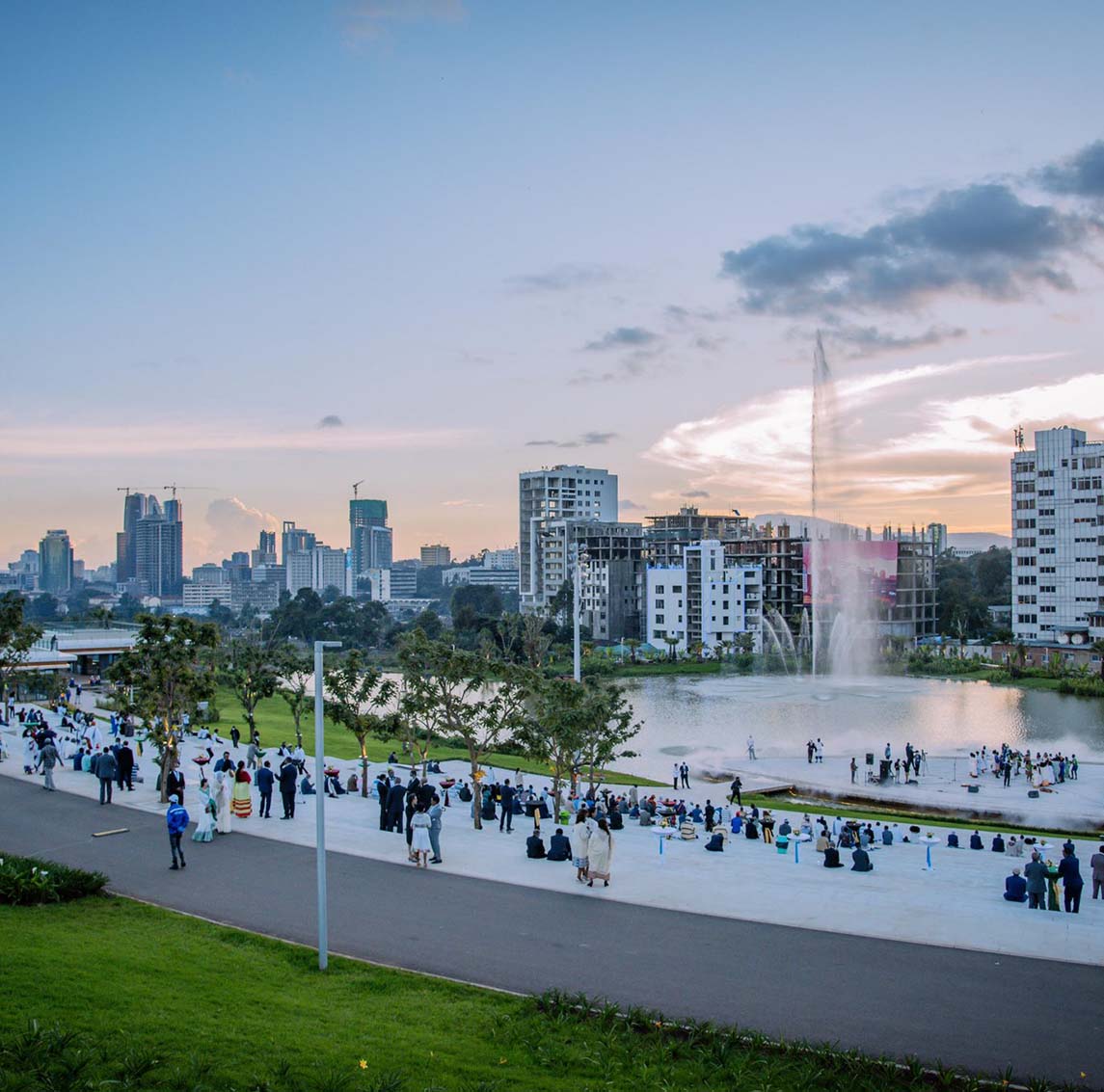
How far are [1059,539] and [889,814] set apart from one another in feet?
214

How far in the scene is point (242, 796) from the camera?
22.5 metres

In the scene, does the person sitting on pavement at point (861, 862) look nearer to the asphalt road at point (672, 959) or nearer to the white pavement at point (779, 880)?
the white pavement at point (779, 880)

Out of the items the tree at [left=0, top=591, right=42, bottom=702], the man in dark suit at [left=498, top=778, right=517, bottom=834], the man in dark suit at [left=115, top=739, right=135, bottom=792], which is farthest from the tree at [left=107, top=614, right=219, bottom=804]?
the tree at [left=0, top=591, right=42, bottom=702]

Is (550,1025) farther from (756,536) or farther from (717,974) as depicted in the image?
(756,536)

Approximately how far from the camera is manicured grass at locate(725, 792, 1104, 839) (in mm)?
28547

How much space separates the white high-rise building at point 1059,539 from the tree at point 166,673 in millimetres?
76488

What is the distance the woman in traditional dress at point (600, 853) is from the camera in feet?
Answer: 56.9

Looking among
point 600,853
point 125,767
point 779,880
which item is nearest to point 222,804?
point 125,767

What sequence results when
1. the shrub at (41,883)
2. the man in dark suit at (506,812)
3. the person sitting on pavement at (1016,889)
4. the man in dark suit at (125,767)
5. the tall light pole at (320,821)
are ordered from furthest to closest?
the man in dark suit at (125,767) → the man in dark suit at (506,812) → the person sitting on pavement at (1016,889) → the shrub at (41,883) → the tall light pole at (320,821)

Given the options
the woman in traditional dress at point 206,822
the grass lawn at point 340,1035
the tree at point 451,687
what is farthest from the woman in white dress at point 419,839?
the tree at point 451,687

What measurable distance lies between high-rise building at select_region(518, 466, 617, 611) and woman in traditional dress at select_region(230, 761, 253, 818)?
112 m

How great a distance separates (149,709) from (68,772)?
4.08 meters

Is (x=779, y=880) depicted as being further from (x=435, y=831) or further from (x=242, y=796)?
(x=242, y=796)

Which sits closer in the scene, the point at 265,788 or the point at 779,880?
the point at 779,880
